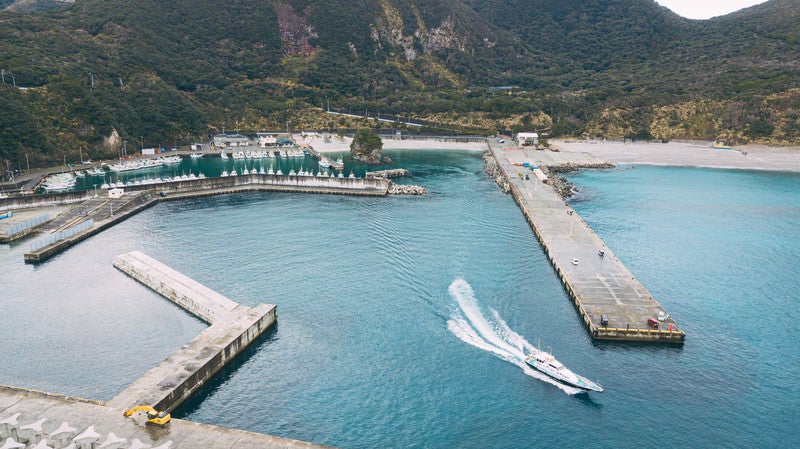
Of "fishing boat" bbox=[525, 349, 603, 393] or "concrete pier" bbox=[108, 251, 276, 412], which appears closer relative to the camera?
"concrete pier" bbox=[108, 251, 276, 412]

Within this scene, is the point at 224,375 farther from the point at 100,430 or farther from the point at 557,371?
the point at 557,371

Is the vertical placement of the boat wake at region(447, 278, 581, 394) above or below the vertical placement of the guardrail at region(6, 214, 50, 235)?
below

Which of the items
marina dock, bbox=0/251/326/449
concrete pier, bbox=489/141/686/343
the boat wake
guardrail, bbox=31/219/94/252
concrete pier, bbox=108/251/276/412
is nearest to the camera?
marina dock, bbox=0/251/326/449

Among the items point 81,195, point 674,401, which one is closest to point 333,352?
point 674,401

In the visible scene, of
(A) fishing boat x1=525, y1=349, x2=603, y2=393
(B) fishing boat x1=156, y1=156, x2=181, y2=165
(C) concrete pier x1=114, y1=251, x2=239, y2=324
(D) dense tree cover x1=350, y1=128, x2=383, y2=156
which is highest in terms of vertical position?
(D) dense tree cover x1=350, y1=128, x2=383, y2=156

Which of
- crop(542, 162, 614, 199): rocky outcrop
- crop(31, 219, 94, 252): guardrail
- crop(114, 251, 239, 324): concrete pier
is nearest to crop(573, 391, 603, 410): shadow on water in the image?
crop(114, 251, 239, 324): concrete pier

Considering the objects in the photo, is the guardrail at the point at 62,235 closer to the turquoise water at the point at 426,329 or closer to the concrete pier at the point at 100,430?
the turquoise water at the point at 426,329

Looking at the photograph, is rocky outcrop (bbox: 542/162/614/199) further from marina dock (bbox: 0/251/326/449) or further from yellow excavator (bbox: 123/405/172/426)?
yellow excavator (bbox: 123/405/172/426)

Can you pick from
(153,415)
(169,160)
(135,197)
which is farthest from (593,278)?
(169,160)

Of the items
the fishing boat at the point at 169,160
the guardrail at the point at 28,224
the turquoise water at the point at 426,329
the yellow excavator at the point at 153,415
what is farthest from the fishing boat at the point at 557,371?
the fishing boat at the point at 169,160
